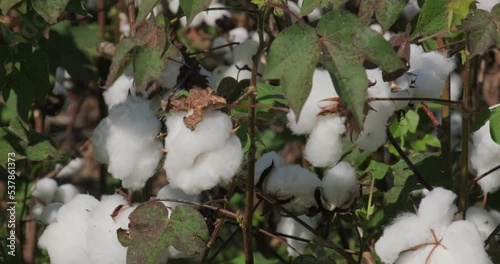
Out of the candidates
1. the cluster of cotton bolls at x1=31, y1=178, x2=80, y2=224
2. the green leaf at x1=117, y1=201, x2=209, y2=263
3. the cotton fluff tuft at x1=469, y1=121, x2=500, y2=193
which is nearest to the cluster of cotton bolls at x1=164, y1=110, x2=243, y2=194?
the green leaf at x1=117, y1=201, x2=209, y2=263

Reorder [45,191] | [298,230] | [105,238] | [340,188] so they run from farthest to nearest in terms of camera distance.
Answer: [45,191] → [298,230] → [340,188] → [105,238]

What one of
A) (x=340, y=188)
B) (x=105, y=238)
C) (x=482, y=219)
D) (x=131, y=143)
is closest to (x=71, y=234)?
(x=105, y=238)

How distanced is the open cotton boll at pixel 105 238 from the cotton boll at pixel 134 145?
6cm

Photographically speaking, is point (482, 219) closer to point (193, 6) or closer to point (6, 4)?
point (193, 6)

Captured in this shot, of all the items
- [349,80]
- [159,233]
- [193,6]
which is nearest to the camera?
[349,80]

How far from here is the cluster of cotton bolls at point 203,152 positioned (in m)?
1.38

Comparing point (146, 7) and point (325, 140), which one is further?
point (325, 140)

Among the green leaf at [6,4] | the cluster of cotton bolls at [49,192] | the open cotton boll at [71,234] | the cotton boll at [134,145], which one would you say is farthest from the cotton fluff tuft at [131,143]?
the cluster of cotton bolls at [49,192]

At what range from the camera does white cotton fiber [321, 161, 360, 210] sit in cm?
165

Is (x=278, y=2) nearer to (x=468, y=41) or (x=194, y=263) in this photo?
(x=468, y=41)

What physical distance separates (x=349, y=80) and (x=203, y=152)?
28 cm

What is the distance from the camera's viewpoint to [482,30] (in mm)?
1312

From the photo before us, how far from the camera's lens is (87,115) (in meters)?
4.52

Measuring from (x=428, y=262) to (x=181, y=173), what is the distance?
0.38m
